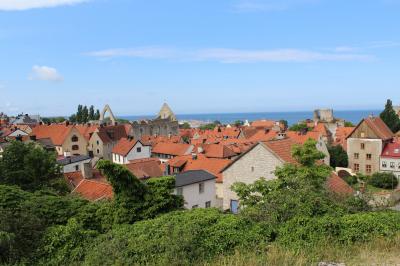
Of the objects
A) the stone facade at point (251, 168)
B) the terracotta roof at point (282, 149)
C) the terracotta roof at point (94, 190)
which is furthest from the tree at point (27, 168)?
the terracotta roof at point (282, 149)

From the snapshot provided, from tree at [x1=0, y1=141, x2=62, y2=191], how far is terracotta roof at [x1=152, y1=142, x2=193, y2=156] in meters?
33.1

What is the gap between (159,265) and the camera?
961 centimetres

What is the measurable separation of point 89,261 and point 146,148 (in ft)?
158

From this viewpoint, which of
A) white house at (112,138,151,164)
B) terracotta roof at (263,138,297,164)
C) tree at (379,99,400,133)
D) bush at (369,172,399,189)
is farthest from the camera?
tree at (379,99,400,133)

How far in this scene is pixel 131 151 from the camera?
185ft

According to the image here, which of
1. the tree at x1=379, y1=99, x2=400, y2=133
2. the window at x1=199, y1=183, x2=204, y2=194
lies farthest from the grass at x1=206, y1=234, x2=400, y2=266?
the tree at x1=379, y1=99, x2=400, y2=133

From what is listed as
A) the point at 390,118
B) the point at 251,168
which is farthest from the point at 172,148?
the point at 390,118

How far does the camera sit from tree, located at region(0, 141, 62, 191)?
2512 centimetres

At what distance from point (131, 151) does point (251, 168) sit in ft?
103

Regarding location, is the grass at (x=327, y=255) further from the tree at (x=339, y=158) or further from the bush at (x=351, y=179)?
the tree at (x=339, y=158)

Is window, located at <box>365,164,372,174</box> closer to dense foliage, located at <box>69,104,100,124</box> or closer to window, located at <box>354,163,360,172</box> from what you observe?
Answer: window, located at <box>354,163,360,172</box>

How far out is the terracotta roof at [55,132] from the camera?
64.0 m

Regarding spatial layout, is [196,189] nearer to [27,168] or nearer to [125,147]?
[27,168]

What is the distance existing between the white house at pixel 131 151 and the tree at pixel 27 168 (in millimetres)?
28981
